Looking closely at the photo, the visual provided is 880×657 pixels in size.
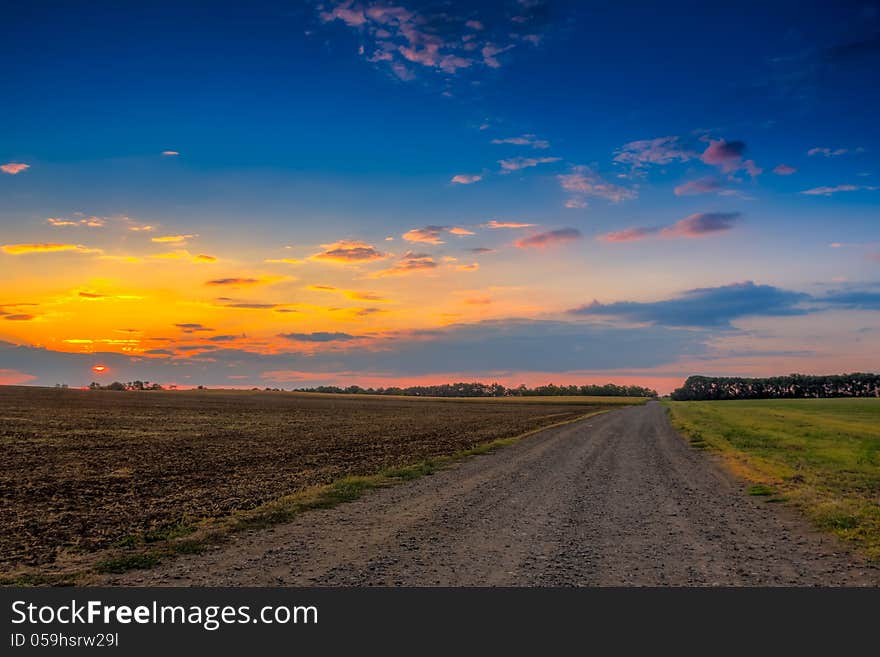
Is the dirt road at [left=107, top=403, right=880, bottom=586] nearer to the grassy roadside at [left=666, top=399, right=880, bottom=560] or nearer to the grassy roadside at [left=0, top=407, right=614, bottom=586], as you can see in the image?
the grassy roadside at [left=0, top=407, right=614, bottom=586]

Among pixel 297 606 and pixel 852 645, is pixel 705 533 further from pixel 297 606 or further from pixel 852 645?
pixel 297 606

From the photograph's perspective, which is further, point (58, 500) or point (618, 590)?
point (58, 500)

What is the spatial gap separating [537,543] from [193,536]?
7.65 meters

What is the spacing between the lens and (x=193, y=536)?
13.1 meters

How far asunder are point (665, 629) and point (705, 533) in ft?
21.5

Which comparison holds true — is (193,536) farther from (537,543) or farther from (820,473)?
(820,473)

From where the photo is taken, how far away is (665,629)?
7734mm

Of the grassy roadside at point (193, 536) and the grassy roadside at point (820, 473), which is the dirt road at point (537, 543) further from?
the grassy roadside at point (820, 473)

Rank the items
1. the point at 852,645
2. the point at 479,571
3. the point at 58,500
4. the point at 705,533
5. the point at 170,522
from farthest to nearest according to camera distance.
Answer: the point at 58,500 < the point at 170,522 < the point at 705,533 < the point at 479,571 < the point at 852,645

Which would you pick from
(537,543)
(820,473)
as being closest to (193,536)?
(537,543)

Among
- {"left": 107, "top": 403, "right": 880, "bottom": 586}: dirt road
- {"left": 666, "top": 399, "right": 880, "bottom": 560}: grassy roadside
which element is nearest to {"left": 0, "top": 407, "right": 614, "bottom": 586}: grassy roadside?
{"left": 107, "top": 403, "right": 880, "bottom": 586}: dirt road

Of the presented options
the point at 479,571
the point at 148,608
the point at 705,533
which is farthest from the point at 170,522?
the point at 705,533

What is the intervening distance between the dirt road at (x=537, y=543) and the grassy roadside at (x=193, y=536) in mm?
599

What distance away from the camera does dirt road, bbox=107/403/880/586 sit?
1004cm
